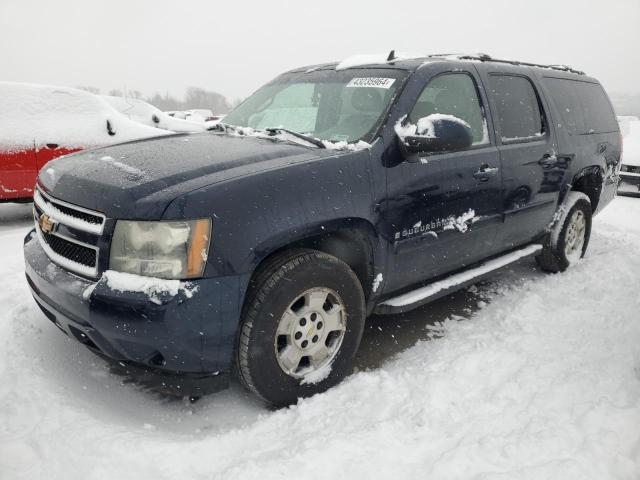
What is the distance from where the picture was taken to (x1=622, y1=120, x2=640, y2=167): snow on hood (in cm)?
896

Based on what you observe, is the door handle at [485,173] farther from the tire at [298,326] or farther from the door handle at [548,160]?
the tire at [298,326]

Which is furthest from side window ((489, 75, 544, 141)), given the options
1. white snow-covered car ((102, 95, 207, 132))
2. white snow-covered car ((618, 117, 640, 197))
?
white snow-covered car ((102, 95, 207, 132))

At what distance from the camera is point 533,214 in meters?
3.84

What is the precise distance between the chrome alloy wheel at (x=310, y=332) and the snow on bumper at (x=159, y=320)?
1.07 ft

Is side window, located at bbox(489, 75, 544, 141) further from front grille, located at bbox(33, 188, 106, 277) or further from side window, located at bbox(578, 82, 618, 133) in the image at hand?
front grille, located at bbox(33, 188, 106, 277)

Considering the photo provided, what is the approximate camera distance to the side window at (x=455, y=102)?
295cm

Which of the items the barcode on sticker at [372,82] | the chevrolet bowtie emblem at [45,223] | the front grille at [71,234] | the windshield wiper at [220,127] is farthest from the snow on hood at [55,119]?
the barcode on sticker at [372,82]

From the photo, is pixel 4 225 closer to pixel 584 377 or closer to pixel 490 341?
pixel 490 341

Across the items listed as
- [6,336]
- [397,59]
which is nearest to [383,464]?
[6,336]

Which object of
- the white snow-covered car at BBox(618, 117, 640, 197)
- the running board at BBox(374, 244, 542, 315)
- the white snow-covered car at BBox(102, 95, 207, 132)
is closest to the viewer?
the running board at BBox(374, 244, 542, 315)

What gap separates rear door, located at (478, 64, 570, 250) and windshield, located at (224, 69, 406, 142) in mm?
977

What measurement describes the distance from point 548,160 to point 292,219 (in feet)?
8.64

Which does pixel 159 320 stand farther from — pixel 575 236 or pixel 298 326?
pixel 575 236

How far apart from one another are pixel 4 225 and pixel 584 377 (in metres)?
6.22
